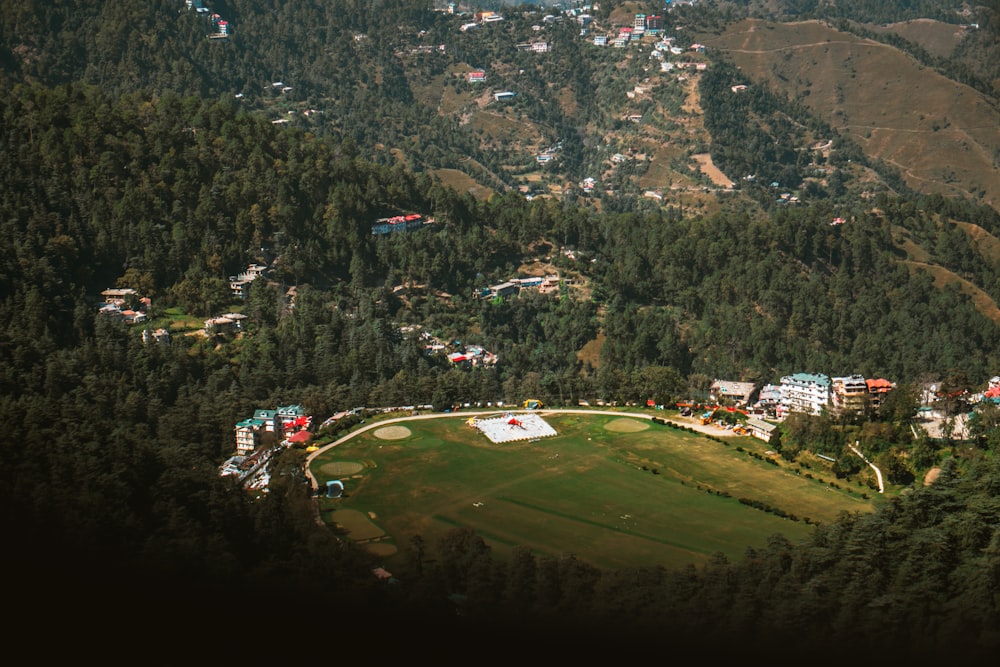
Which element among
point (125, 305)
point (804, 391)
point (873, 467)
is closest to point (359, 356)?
point (125, 305)

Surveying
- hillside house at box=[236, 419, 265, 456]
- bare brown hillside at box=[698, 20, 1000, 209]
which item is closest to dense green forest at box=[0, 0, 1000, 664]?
hillside house at box=[236, 419, 265, 456]

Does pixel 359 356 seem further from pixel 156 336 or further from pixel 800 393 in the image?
pixel 800 393

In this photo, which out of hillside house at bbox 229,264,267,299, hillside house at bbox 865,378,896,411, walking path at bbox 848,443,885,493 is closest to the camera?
walking path at bbox 848,443,885,493

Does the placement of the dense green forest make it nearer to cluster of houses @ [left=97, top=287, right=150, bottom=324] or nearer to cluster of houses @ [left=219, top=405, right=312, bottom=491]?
cluster of houses @ [left=97, top=287, right=150, bottom=324]

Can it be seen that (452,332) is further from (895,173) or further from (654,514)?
(895,173)

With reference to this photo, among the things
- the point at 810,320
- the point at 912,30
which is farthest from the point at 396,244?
the point at 912,30

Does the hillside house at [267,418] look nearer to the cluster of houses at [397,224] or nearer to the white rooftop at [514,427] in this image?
the white rooftop at [514,427]
